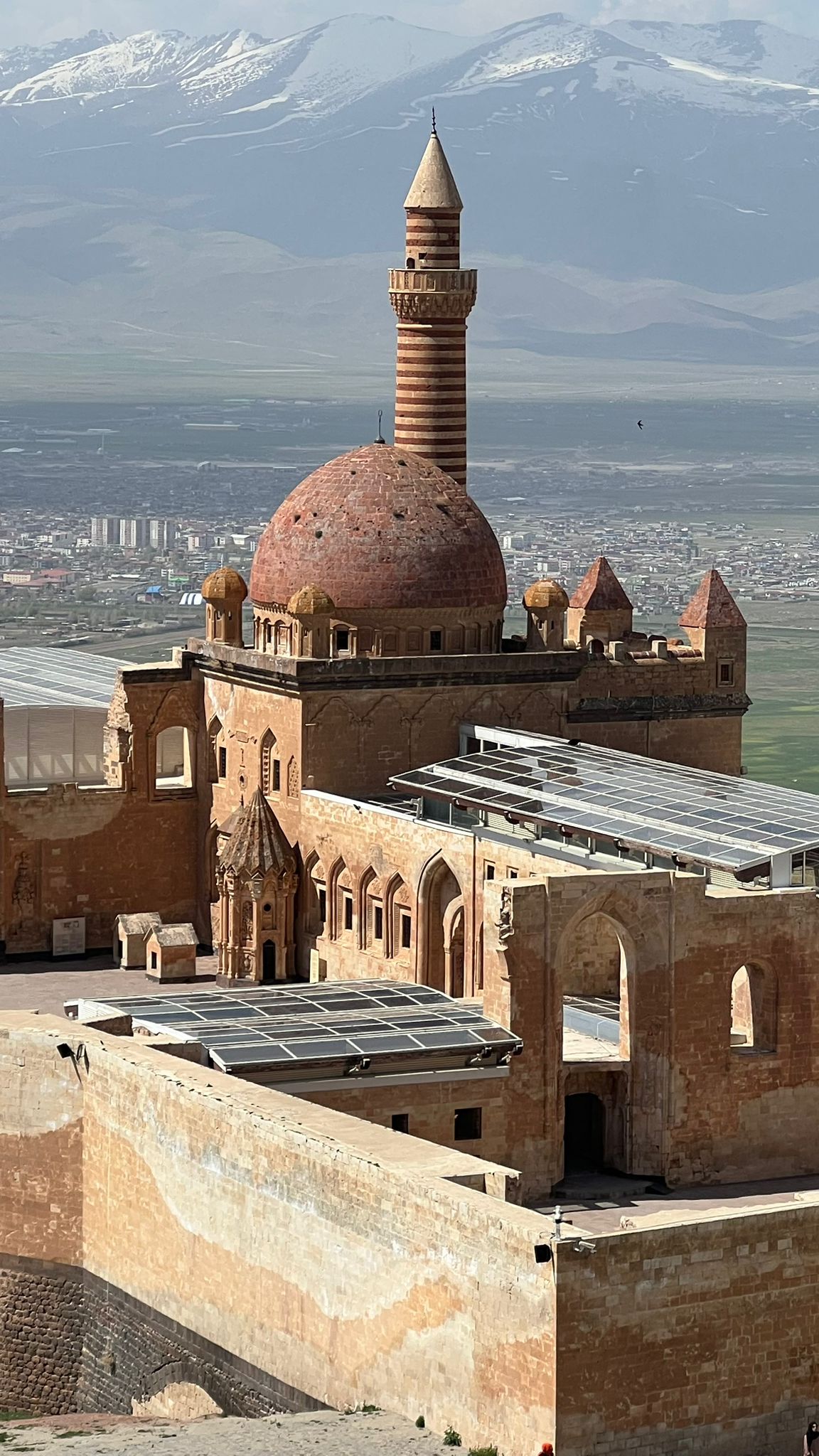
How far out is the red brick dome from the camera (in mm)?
54562

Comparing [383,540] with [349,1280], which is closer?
[349,1280]

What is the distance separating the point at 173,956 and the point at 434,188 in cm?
1642

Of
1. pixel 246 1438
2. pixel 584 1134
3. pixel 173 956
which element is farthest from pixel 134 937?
pixel 246 1438

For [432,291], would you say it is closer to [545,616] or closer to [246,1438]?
[545,616]

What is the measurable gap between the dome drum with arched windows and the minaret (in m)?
5.23

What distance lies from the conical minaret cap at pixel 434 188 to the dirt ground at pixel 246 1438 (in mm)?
29223

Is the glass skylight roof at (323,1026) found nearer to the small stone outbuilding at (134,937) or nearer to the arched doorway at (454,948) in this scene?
the arched doorway at (454,948)

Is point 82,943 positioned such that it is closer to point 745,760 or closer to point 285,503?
point 285,503

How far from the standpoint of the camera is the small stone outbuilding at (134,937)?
5600 centimetres

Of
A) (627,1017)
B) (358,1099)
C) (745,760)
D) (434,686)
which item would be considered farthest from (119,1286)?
(745,760)

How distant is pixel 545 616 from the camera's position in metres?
57.1

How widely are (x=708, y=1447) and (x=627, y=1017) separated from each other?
10.4 m

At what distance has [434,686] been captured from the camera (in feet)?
180

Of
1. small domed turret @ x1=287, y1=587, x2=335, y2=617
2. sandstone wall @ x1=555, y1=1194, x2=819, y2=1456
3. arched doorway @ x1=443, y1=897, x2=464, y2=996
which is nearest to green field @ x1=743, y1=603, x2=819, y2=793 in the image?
small domed turret @ x1=287, y1=587, x2=335, y2=617
